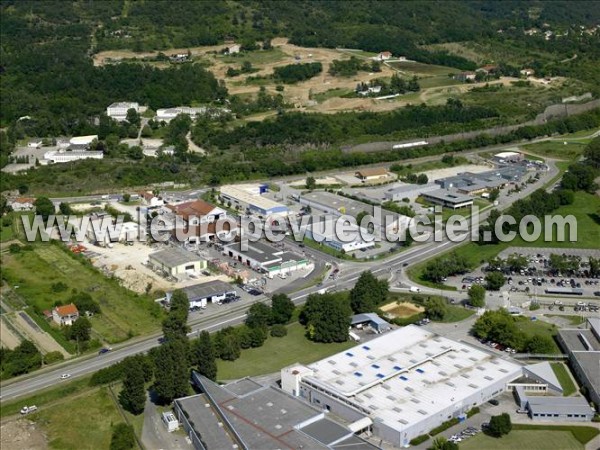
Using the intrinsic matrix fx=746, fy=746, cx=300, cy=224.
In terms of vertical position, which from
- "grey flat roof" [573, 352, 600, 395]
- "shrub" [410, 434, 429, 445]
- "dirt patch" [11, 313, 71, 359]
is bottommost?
"shrub" [410, 434, 429, 445]

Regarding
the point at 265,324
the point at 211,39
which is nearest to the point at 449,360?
the point at 265,324

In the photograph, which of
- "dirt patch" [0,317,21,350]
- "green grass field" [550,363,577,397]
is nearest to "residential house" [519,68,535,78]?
"green grass field" [550,363,577,397]

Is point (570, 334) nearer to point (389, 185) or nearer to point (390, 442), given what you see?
point (390, 442)

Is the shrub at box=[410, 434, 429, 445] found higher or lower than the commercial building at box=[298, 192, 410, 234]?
lower

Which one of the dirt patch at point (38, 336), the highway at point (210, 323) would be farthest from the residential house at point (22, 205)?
the highway at point (210, 323)

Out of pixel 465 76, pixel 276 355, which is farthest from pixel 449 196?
pixel 465 76

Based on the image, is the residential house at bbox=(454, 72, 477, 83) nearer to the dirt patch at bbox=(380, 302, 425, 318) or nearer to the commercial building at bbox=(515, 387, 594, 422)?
the dirt patch at bbox=(380, 302, 425, 318)
